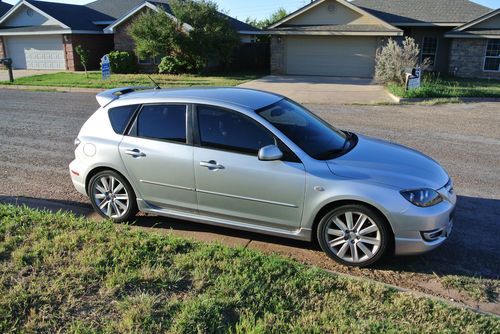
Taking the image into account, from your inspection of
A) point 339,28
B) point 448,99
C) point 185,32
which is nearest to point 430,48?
point 339,28

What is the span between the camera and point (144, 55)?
25.6 m

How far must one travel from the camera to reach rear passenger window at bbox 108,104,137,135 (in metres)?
5.47

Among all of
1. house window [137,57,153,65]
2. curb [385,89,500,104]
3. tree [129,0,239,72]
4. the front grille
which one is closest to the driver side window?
the front grille

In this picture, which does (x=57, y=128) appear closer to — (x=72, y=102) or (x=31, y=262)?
(x=72, y=102)

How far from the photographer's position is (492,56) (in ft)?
79.3

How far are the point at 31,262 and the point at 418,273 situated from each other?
11.9 ft

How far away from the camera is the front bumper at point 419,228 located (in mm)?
4254

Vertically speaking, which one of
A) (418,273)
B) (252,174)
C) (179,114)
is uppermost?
(179,114)

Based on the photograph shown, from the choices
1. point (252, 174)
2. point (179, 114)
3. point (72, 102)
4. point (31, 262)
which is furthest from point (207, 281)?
point (72, 102)

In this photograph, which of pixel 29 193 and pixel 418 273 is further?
pixel 29 193

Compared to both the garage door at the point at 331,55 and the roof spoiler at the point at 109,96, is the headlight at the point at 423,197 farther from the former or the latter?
the garage door at the point at 331,55

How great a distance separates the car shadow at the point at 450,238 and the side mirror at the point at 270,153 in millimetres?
1049

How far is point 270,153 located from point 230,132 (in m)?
0.61

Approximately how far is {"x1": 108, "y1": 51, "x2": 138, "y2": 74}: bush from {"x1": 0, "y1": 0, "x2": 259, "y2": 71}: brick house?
0.93 m
